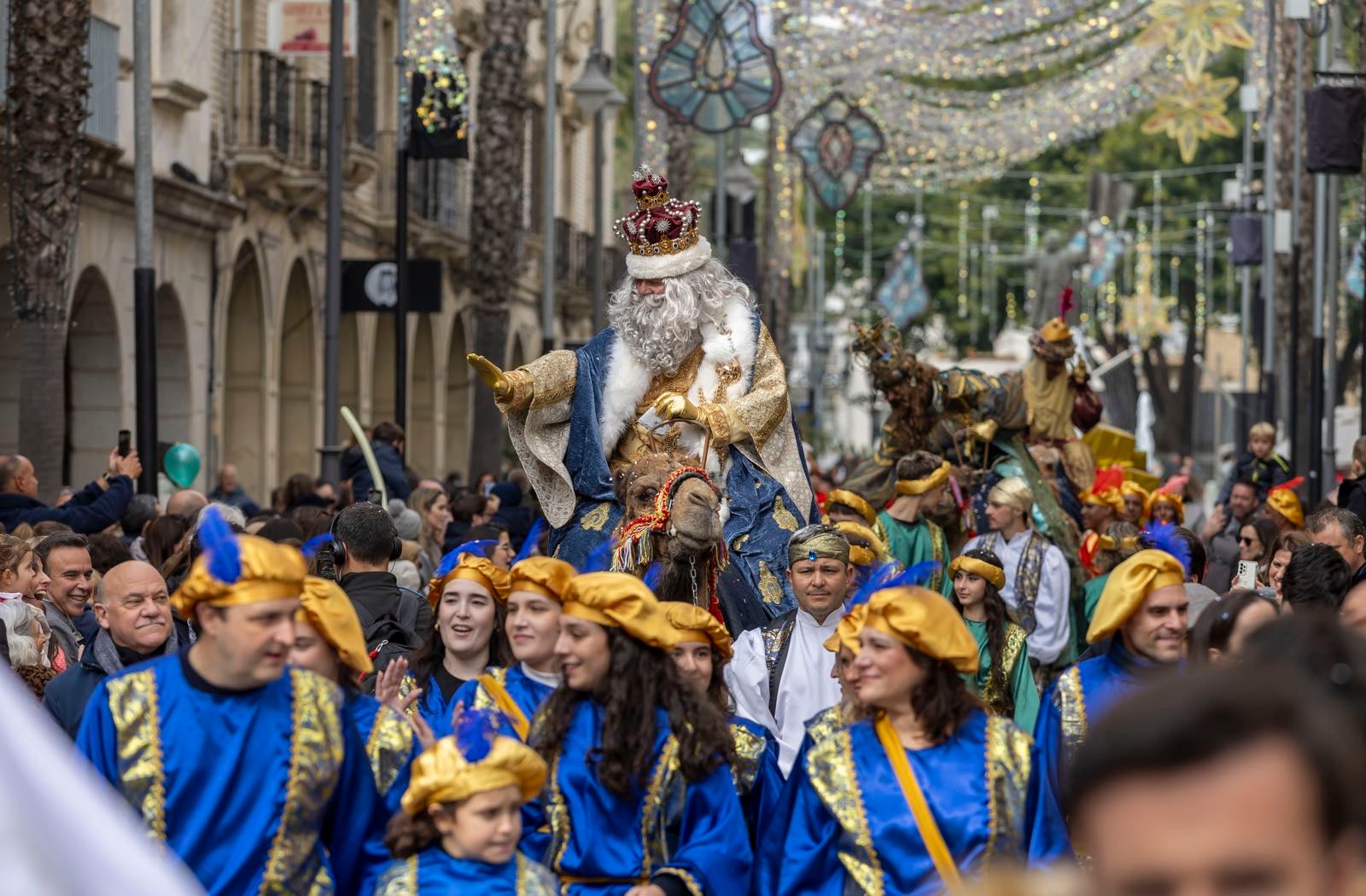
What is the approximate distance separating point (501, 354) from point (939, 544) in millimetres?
11642

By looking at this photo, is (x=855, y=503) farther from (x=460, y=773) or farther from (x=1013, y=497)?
(x=460, y=773)

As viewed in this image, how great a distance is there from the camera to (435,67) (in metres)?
21.2

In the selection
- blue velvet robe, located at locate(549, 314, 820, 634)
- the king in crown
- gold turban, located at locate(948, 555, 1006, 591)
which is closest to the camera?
gold turban, located at locate(948, 555, 1006, 591)

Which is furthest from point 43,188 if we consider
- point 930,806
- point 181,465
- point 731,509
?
point 930,806

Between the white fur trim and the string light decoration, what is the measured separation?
10.9 m

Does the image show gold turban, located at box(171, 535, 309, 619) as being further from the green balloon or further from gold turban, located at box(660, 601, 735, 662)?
the green balloon

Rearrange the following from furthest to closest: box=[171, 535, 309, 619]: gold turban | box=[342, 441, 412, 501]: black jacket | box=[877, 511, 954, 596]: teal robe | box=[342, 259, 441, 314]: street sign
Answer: box=[342, 259, 441, 314]: street sign → box=[342, 441, 412, 501]: black jacket → box=[877, 511, 954, 596]: teal robe → box=[171, 535, 309, 619]: gold turban

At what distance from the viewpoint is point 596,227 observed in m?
29.6

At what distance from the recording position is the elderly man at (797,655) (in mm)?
7391

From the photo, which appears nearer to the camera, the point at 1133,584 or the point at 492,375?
the point at 1133,584

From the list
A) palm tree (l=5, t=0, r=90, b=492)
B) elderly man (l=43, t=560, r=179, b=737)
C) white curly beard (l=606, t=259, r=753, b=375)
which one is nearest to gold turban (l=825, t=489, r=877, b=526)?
white curly beard (l=606, t=259, r=753, b=375)

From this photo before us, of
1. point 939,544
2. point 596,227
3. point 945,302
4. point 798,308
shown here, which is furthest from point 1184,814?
point 798,308

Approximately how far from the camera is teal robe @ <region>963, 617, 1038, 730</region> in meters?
8.34

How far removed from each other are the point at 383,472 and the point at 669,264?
205 inches
